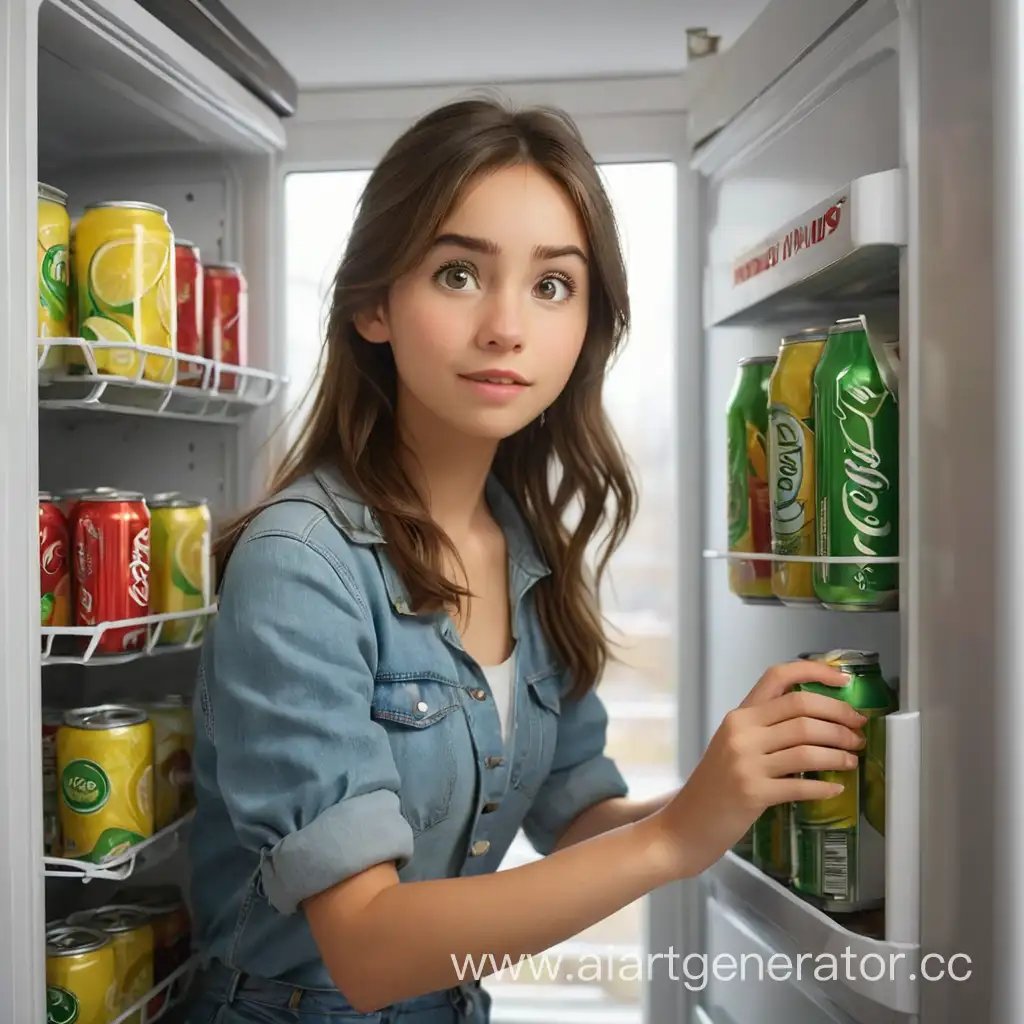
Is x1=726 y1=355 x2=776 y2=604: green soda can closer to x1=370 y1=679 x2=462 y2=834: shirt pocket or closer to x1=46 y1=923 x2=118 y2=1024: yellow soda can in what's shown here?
x1=370 y1=679 x2=462 y2=834: shirt pocket

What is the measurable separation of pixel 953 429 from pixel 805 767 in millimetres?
317

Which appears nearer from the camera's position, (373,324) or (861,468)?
(861,468)

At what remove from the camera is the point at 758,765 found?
3.25 feet

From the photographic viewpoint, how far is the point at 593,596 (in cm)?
147

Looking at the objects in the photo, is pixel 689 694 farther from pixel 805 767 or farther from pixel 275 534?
pixel 275 534

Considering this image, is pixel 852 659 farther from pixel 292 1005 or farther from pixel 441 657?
pixel 292 1005

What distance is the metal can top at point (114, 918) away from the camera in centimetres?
126

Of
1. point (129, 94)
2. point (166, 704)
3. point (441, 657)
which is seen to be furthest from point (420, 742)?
point (129, 94)

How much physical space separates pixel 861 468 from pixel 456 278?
450 millimetres

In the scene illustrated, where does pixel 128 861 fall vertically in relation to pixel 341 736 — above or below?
below

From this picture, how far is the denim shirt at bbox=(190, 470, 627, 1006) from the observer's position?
99 centimetres

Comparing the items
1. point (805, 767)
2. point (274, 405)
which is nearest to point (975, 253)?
point (805, 767)

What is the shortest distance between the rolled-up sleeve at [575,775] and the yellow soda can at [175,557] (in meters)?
0.48

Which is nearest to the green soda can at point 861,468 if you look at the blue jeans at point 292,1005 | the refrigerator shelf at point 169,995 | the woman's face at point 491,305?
the woman's face at point 491,305
